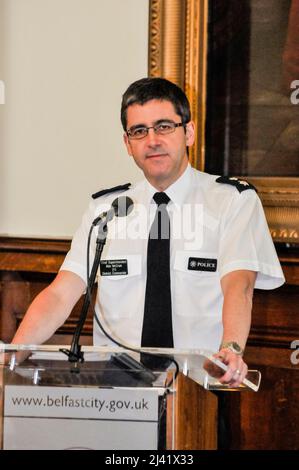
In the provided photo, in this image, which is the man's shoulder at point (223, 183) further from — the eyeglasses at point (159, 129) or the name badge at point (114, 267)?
the name badge at point (114, 267)

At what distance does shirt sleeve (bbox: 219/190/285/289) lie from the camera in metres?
2.56

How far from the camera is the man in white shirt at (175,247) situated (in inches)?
103

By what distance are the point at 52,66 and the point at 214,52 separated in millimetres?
668

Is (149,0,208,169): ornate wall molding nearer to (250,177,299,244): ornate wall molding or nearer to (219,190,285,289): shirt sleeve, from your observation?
(250,177,299,244): ornate wall molding

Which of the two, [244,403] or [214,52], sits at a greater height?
[214,52]

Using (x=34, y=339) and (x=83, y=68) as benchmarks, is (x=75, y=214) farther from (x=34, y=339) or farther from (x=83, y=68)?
(x=34, y=339)

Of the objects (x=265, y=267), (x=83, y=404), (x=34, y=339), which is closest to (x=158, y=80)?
(x=265, y=267)

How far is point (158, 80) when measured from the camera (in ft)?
8.88

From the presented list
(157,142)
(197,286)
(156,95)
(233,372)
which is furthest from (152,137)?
(233,372)

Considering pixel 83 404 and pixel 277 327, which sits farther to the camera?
pixel 277 327

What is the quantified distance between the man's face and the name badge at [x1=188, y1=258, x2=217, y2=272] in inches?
10.8

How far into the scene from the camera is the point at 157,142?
2654mm

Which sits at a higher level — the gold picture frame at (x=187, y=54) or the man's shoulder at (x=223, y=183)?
the gold picture frame at (x=187, y=54)

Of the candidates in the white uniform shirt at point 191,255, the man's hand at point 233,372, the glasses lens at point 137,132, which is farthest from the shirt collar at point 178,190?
the man's hand at point 233,372
